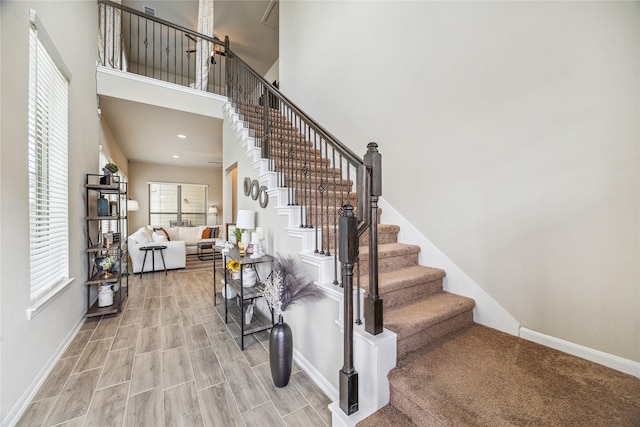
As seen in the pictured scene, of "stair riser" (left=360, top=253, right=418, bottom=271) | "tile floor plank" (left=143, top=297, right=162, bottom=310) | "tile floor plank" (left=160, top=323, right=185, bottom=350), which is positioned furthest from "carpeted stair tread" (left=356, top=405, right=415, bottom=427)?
"tile floor plank" (left=143, top=297, right=162, bottom=310)

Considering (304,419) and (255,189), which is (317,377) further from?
(255,189)

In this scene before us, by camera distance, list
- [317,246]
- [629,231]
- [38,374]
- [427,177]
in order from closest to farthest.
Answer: [629,231] → [38,374] → [317,246] → [427,177]

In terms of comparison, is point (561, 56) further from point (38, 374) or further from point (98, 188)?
point (98, 188)

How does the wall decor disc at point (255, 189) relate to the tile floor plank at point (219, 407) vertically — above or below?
above

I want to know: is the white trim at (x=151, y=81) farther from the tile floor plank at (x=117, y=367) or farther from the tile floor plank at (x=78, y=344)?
the tile floor plank at (x=117, y=367)

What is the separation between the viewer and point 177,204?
9.09 m

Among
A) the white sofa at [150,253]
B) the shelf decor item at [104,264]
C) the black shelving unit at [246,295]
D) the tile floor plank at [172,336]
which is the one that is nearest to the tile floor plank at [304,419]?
the black shelving unit at [246,295]

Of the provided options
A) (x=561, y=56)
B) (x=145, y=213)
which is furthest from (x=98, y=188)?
(x=145, y=213)

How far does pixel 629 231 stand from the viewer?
145 centimetres

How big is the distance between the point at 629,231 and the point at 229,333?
3.21 metres

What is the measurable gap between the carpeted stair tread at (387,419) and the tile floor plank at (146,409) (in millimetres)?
1247

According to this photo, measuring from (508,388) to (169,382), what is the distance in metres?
2.24

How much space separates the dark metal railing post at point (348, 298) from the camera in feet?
4.69

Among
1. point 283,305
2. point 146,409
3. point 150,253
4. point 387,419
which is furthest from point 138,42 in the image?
point 387,419
